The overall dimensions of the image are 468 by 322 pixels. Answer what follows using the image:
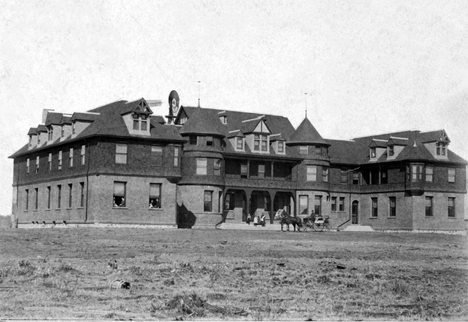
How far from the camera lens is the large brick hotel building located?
54.5m

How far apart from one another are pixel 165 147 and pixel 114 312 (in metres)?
42.1

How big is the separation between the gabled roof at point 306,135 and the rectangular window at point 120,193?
20.8 m

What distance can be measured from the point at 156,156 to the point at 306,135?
1892cm

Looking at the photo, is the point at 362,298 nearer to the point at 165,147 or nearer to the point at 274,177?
the point at 165,147

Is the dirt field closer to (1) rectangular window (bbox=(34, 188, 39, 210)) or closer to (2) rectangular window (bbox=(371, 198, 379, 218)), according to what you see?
(1) rectangular window (bbox=(34, 188, 39, 210))

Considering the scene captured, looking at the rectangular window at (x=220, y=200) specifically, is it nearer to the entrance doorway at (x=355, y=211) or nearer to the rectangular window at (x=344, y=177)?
the rectangular window at (x=344, y=177)

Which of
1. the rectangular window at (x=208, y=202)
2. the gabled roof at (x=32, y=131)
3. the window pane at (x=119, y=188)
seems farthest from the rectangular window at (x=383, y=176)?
the gabled roof at (x=32, y=131)

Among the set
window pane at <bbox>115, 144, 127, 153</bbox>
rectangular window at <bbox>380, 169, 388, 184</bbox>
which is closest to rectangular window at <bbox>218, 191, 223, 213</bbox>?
window pane at <bbox>115, 144, 127, 153</bbox>

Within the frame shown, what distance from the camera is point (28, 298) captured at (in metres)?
15.9

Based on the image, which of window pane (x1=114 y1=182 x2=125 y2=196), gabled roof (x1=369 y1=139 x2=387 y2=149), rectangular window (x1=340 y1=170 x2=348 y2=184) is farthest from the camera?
rectangular window (x1=340 y1=170 x2=348 y2=184)

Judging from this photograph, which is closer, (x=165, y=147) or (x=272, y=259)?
(x=272, y=259)

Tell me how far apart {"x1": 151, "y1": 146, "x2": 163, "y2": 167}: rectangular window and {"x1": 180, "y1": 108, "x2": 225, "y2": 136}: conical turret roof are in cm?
559

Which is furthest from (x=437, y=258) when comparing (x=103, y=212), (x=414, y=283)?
(x=103, y=212)

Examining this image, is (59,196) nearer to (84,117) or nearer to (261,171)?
(84,117)
